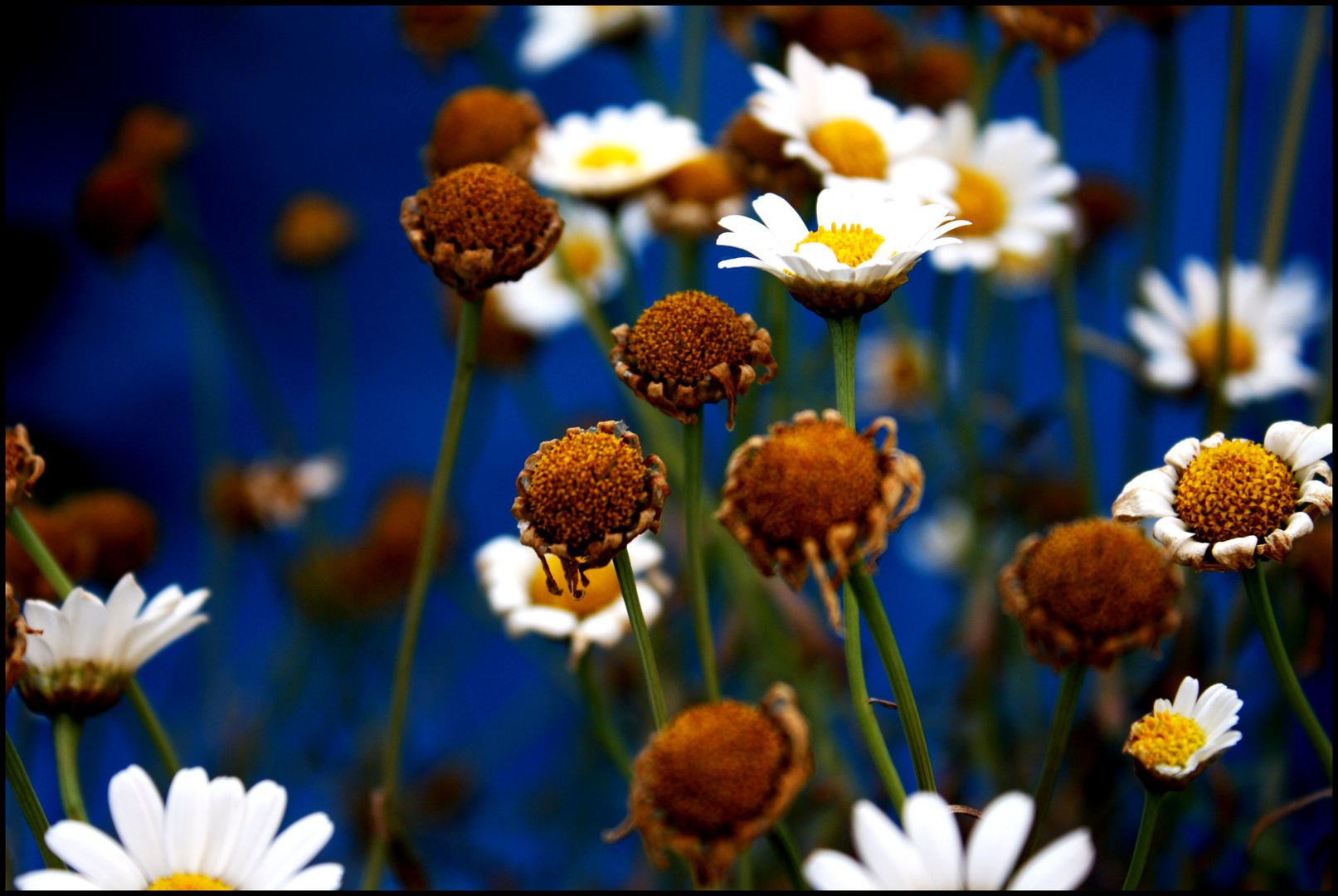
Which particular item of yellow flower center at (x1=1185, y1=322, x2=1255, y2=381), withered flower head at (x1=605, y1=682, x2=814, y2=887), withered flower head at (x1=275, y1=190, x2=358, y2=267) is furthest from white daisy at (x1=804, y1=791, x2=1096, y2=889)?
withered flower head at (x1=275, y1=190, x2=358, y2=267)

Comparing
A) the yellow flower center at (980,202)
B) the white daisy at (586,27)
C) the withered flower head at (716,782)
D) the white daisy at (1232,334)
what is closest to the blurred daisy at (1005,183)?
the yellow flower center at (980,202)

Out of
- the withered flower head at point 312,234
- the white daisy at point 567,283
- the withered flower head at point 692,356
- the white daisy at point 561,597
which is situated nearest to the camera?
the withered flower head at point 692,356

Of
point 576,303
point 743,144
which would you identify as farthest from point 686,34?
point 743,144

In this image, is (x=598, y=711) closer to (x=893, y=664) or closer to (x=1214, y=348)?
(x=893, y=664)

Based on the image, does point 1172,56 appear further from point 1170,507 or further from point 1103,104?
point 1103,104

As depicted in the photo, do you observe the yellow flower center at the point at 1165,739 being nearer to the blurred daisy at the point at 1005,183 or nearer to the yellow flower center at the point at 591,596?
the yellow flower center at the point at 591,596

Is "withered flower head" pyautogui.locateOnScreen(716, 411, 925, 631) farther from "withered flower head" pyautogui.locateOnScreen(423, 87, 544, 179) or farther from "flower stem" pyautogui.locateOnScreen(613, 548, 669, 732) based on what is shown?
"withered flower head" pyautogui.locateOnScreen(423, 87, 544, 179)
